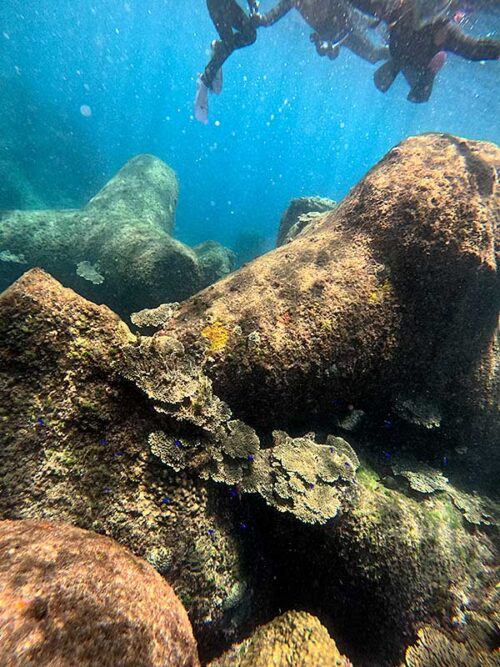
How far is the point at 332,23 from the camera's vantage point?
10195mm

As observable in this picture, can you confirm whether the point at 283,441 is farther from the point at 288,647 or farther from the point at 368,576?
the point at 288,647

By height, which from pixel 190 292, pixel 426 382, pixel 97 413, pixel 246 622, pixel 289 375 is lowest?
pixel 246 622

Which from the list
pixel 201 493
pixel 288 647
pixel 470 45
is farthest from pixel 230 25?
pixel 288 647

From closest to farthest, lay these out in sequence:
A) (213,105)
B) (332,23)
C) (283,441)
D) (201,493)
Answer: (201,493) → (283,441) → (332,23) → (213,105)

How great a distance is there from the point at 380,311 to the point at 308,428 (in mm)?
1746

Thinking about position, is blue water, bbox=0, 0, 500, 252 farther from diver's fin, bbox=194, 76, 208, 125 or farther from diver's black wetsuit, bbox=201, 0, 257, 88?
diver's fin, bbox=194, 76, 208, 125

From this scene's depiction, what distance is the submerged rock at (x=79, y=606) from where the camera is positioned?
1546mm

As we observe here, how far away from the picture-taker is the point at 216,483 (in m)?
3.33

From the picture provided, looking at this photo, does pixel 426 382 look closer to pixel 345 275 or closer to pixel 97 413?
pixel 345 275

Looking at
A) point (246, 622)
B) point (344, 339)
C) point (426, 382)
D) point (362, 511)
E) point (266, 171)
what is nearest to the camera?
point (246, 622)

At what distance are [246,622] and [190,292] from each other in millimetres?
6766

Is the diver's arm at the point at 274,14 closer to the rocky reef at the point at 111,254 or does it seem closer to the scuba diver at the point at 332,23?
the scuba diver at the point at 332,23

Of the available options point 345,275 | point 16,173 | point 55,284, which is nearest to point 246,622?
point 55,284

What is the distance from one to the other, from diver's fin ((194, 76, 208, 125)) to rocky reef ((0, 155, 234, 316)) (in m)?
3.31
